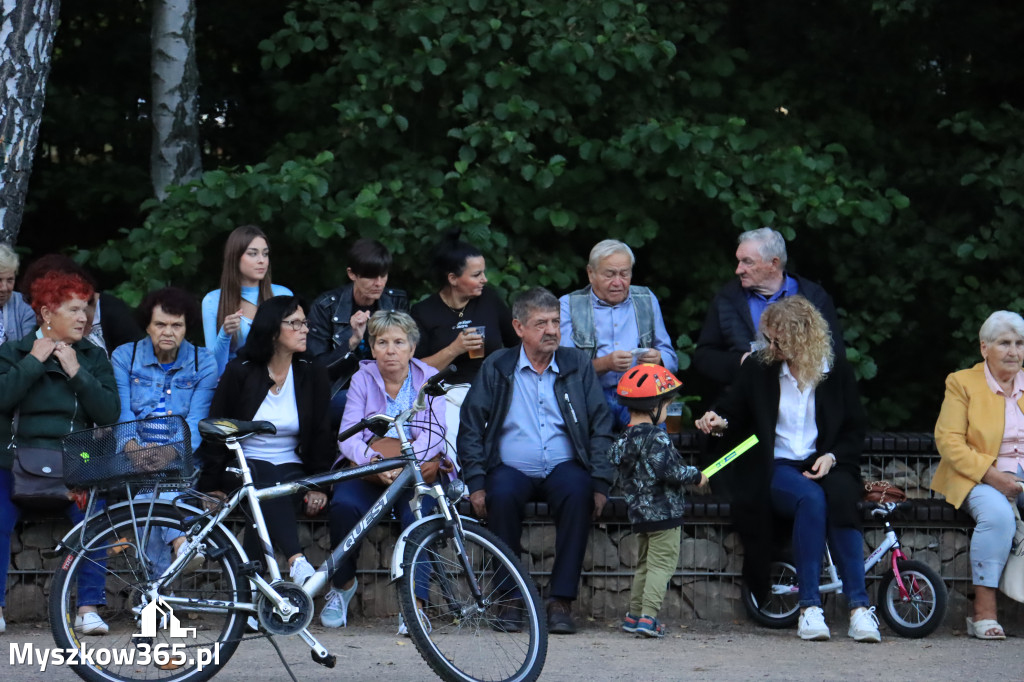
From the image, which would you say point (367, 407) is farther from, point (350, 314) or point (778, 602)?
point (778, 602)

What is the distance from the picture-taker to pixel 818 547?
22.1ft

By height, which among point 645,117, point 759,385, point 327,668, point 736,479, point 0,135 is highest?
point 645,117

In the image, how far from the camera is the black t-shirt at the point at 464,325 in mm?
7691

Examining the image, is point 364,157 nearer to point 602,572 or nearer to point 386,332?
point 386,332

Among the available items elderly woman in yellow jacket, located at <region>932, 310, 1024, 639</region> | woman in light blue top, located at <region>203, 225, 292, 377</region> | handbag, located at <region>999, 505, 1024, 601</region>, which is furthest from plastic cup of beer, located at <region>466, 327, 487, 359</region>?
handbag, located at <region>999, 505, 1024, 601</region>

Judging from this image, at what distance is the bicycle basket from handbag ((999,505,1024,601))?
3.74 m

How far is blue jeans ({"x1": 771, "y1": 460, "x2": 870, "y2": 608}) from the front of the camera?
22.0 feet

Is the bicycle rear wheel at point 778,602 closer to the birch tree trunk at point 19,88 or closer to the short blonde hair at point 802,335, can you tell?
the short blonde hair at point 802,335

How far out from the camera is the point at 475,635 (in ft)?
17.9

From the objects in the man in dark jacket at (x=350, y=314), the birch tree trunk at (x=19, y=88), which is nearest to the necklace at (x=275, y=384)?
the man in dark jacket at (x=350, y=314)

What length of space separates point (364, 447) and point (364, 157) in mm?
3281

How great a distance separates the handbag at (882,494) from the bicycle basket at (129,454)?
3.32m

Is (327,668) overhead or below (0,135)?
below

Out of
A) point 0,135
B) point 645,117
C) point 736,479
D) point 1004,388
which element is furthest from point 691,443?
point 0,135
